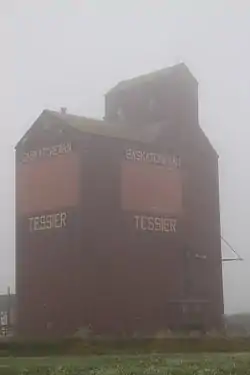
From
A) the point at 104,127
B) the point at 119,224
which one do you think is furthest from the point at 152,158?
the point at 119,224

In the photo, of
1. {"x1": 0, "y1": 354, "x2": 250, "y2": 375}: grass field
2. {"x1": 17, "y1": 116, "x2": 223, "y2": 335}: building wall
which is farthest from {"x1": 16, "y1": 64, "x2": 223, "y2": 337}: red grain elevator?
{"x1": 0, "y1": 354, "x2": 250, "y2": 375}: grass field

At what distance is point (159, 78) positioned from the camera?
45781mm

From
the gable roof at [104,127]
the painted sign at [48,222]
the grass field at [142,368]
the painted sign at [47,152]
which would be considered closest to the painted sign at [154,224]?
the painted sign at [48,222]

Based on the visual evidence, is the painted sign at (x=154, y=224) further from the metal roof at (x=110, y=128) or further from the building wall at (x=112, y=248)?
the metal roof at (x=110, y=128)

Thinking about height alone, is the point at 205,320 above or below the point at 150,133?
below

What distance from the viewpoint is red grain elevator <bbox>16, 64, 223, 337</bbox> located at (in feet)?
130

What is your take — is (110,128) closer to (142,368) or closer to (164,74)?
(164,74)

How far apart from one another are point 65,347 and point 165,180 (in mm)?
19786

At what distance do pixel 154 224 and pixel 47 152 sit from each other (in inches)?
263

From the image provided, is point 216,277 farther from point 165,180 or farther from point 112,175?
point 112,175

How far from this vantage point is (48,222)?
4091cm

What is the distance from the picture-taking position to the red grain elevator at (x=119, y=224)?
39.6m

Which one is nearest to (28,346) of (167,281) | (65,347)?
(65,347)

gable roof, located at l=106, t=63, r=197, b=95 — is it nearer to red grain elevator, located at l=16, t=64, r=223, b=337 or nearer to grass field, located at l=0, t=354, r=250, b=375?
red grain elevator, located at l=16, t=64, r=223, b=337
